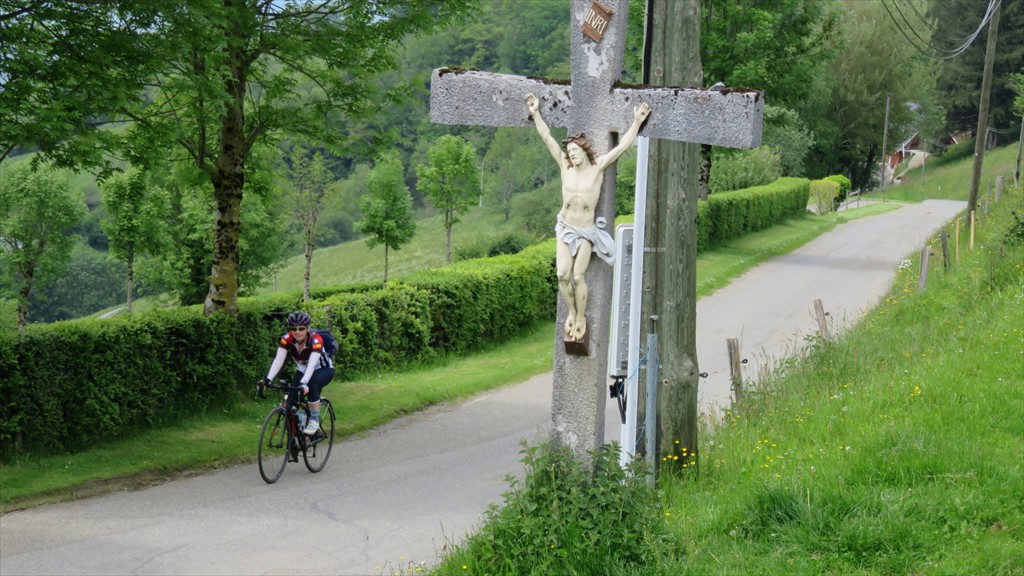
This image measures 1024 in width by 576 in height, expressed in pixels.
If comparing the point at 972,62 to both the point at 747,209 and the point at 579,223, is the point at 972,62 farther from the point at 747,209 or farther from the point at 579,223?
the point at 579,223

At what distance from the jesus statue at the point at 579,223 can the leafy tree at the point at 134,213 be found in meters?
A: 31.3

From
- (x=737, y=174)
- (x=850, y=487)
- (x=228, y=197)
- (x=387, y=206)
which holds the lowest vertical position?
(x=387, y=206)

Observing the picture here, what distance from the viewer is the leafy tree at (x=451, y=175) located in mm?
45938

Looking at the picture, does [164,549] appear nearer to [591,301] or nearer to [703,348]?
[591,301]

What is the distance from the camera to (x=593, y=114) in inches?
244

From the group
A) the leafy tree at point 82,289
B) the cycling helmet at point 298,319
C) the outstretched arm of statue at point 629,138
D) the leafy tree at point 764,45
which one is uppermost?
the leafy tree at point 764,45

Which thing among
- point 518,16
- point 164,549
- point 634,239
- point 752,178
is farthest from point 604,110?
point 518,16

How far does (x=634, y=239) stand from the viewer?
6.75m

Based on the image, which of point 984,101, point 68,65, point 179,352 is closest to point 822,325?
point 179,352

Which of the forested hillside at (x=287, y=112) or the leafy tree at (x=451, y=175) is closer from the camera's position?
the forested hillside at (x=287, y=112)

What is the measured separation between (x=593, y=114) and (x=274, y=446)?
23.1ft

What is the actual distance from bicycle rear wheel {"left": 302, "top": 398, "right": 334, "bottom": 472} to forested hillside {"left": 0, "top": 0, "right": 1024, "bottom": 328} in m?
3.27

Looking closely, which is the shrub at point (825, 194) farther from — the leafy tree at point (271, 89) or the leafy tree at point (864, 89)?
the leafy tree at point (271, 89)

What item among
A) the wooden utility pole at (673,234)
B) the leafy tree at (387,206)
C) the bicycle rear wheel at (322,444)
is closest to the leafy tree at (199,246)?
the leafy tree at (387,206)
